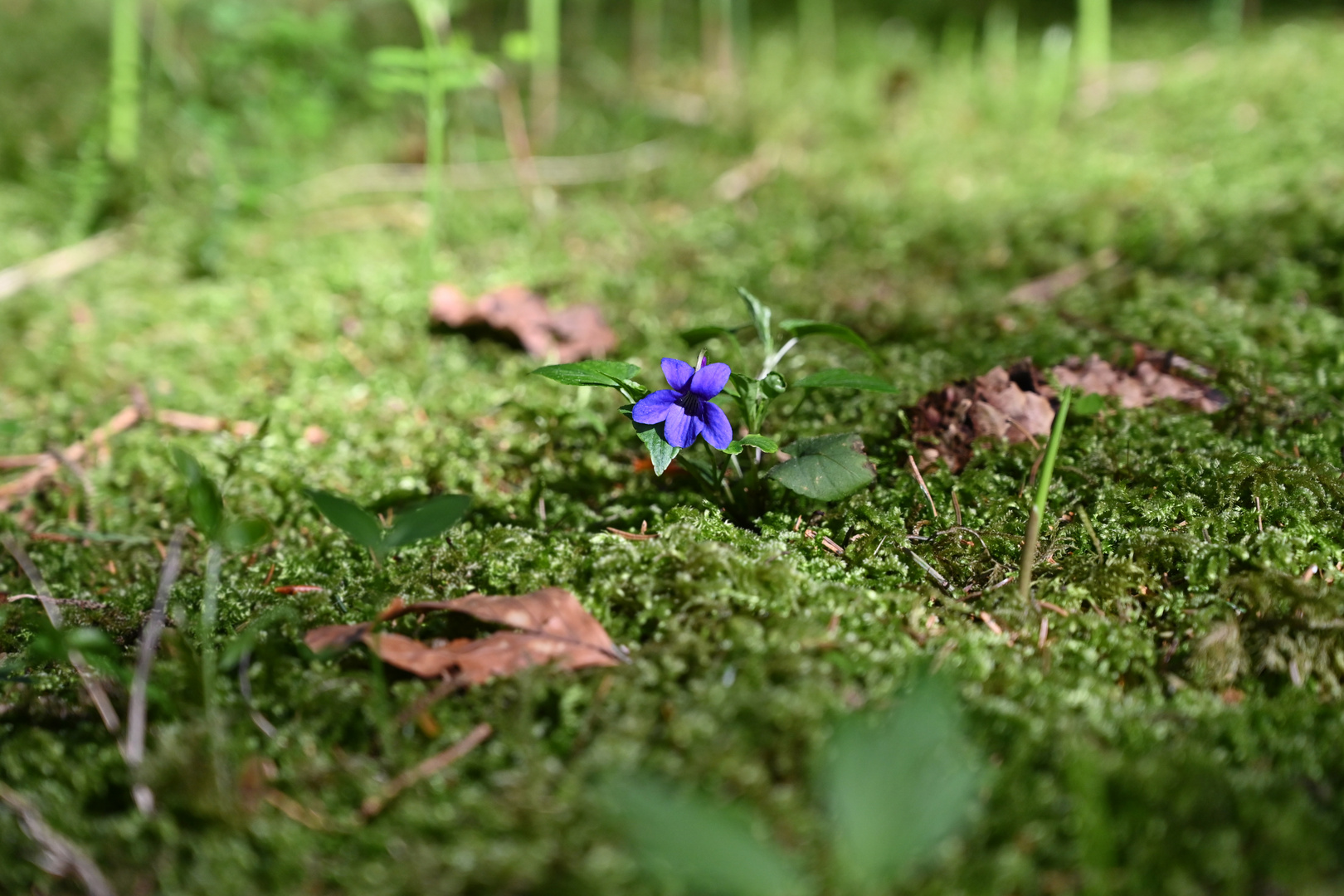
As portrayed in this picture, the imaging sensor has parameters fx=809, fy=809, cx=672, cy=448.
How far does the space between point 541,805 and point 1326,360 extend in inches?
68.0

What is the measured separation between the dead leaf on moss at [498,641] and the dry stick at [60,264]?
6.94 ft

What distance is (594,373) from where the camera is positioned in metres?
1.12

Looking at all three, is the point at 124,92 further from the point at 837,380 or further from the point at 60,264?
the point at 837,380

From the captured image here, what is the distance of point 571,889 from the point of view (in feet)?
2.21

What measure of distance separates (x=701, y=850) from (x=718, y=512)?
622 millimetres

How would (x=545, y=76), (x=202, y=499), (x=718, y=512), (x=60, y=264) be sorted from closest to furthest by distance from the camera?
(x=202, y=499), (x=718, y=512), (x=60, y=264), (x=545, y=76)

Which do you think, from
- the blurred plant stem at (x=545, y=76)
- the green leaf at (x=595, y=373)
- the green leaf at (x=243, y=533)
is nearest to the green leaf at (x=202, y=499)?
the green leaf at (x=243, y=533)

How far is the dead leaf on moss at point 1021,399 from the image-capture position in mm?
1415

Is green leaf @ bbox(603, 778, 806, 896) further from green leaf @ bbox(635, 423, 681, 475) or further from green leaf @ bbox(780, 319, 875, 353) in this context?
green leaf @ bbox(780, 319, 875, 353)

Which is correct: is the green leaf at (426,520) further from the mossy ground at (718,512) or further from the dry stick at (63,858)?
the dry stick at (63,858)

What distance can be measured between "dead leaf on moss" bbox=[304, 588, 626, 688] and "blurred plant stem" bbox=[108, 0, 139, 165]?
2.67m

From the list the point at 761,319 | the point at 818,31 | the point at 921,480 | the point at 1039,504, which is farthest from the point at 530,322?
the point at 818,31

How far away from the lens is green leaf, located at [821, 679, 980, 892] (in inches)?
24.6

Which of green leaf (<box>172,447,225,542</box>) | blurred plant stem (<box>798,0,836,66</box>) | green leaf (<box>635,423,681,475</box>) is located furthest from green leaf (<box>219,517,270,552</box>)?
blurred plant stem (<box>798,0,836,66</box>)
